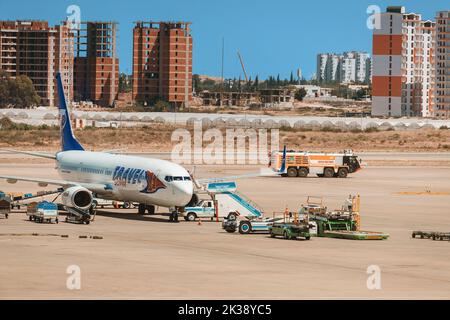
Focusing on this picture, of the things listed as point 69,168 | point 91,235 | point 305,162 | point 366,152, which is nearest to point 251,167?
point 305,162

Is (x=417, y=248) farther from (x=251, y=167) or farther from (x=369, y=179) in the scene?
(x=251, y=167)

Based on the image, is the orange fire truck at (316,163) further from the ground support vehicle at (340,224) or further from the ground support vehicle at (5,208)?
the ground support vehicle at (5,208)

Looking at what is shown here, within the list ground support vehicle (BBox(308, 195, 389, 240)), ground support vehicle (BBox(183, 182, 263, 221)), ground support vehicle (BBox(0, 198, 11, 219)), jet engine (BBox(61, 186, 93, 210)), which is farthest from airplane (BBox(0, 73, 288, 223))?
ground support vehicle (BBox(308, 195, 389, 240))

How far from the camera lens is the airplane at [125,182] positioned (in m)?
70.7

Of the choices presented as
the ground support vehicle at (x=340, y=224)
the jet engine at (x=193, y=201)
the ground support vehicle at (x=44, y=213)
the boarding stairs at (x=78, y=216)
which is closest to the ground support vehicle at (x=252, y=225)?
the ground support vehicle at (x=340, y=224)

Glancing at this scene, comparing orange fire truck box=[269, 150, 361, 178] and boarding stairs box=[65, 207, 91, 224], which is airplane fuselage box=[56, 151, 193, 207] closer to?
boarding stairs box=[65, 207, 91, 224]

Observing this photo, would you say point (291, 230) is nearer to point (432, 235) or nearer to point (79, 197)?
point (432, 235)

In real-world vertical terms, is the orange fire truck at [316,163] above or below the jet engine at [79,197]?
above

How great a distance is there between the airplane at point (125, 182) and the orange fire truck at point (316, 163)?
4121 cm

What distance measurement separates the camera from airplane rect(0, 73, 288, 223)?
232ft

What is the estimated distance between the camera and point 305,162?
122500 millimetres

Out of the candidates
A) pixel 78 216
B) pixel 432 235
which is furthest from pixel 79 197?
pixel 432 235

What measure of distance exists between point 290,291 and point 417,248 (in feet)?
61.6
